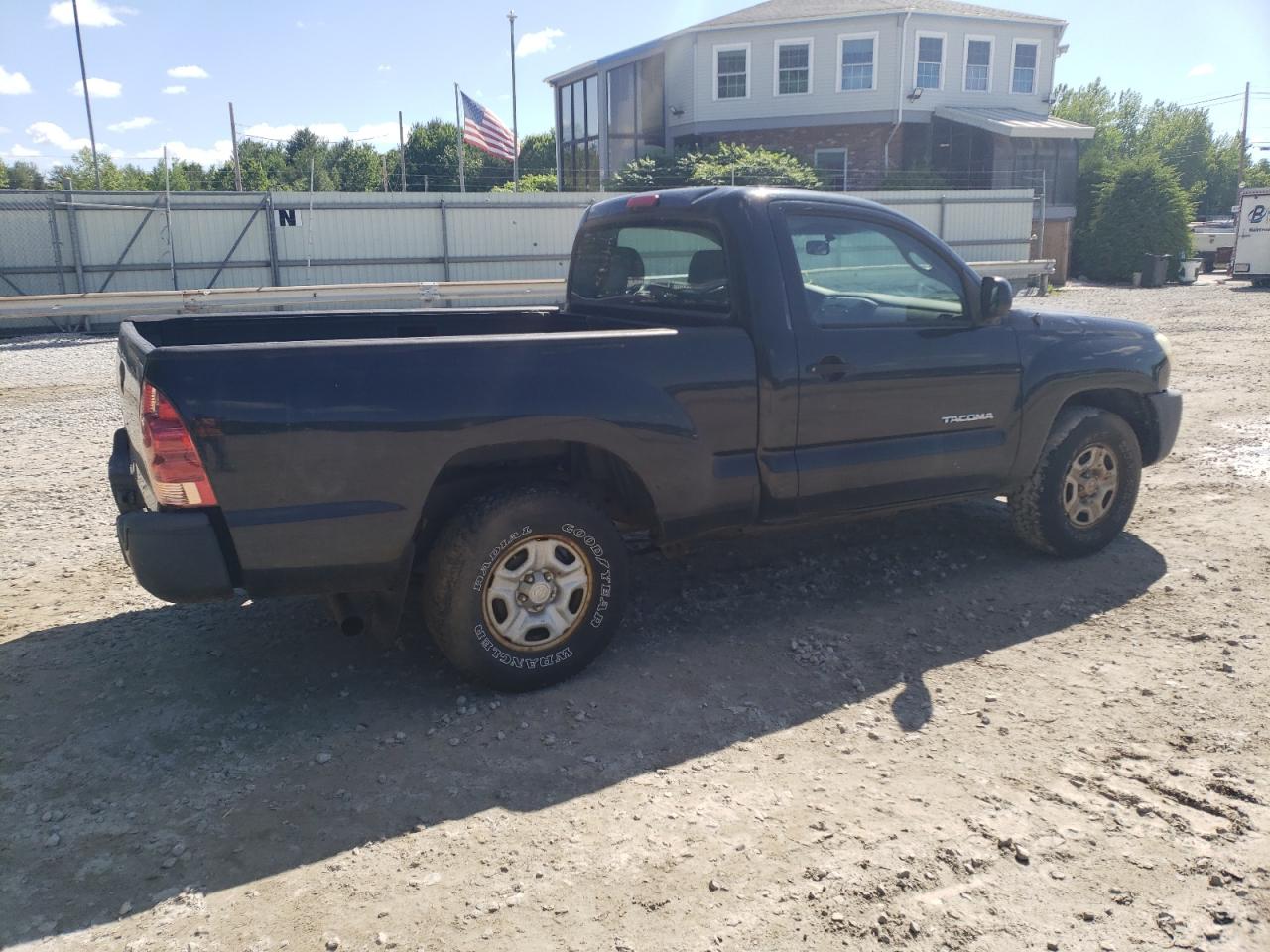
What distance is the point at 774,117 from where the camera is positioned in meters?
33.0

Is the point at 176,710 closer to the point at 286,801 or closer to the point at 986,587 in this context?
A: the point at 286,801

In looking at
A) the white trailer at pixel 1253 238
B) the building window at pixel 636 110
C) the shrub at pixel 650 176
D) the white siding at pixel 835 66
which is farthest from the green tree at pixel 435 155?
the white trailer at pixel 1253 238

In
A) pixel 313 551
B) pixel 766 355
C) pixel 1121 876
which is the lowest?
pixel 1121 876

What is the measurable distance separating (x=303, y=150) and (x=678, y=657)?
63.7 meters

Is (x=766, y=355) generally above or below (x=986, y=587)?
above

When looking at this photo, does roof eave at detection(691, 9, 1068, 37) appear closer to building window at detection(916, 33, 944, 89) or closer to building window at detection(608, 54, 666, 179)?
building window at detection(916, 33, 944, 89)

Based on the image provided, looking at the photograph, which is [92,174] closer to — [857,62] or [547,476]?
[857,62]

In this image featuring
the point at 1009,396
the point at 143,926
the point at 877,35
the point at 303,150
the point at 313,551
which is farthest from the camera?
the point at 303,150

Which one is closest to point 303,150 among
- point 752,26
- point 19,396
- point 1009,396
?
point 752,26

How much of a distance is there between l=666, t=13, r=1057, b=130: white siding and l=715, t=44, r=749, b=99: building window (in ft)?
0.54

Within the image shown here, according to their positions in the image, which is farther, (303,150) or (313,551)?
(303,150)

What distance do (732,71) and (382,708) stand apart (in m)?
32.4

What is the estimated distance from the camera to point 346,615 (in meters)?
3.99

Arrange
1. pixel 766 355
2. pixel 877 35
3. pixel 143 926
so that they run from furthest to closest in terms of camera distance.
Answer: pixel 877 35
pixel 766 355
pixel 143 926
